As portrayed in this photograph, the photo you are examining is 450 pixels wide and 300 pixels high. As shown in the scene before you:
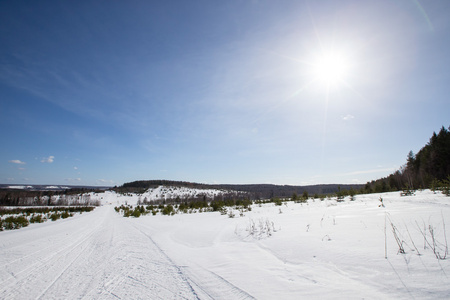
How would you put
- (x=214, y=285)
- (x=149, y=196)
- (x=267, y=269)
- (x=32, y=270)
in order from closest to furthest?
(x=214, y=285) → (x=267, y=269) → (x=32, y=270) → (x=149, y=196)

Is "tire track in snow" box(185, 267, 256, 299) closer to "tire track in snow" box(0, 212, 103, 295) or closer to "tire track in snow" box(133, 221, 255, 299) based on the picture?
"tire track in snow" box(133, 221, 255, 299)

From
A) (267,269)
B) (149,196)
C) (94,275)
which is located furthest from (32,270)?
(149,196)

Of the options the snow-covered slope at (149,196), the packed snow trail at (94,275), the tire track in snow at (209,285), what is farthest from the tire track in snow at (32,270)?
the snow-covered slope at (149,196)

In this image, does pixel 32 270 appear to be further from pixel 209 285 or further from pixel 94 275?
pixel 209 285

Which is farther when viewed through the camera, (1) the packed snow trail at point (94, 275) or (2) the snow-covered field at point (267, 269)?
(1) the packed snow trail at point (94, 275)

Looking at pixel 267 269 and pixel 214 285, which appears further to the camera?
pixel 267 269

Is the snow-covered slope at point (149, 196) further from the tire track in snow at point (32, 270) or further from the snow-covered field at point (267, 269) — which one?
the snow-covered field at point (267, 269)

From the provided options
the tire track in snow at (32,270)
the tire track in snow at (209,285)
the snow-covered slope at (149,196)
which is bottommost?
the snow-covered slope at (149,196)

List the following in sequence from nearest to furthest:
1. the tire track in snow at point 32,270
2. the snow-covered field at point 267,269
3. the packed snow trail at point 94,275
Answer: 1. the snow-covered field at point 267,269
2. the packed snow trail at point 94,275
3. the tire track in snow at point 32,270

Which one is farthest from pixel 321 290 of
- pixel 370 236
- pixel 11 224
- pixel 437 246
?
pixel 11 224

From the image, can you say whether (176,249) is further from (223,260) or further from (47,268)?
(47,268)

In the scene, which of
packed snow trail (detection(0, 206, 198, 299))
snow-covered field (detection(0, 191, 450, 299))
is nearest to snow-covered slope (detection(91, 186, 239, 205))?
packed snow trail (detection(0, 206, 198, 299))

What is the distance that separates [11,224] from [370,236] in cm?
2412

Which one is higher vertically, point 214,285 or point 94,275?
point 214,285
